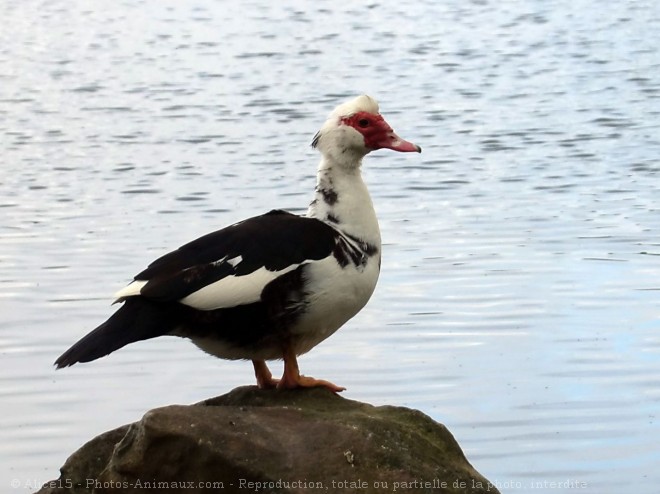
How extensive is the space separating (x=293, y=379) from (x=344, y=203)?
777mm

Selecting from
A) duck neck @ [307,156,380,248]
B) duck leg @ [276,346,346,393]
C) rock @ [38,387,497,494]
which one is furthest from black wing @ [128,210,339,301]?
rock @ [38,387,497,494]

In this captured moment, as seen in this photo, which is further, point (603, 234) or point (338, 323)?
point (603, 234)

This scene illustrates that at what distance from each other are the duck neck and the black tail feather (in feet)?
2.98

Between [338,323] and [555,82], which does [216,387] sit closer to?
[338,323]

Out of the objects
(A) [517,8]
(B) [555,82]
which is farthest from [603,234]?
(A) [517,8]

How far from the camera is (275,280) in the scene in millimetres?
5980

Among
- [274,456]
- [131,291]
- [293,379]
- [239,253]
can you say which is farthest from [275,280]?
[274,456]

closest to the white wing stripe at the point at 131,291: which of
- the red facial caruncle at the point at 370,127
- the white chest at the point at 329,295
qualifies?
the white chest at the point at 329,295

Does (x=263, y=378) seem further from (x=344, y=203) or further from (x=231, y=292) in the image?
(x=344, y=203)

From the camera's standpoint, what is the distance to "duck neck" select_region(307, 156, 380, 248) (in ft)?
20.9

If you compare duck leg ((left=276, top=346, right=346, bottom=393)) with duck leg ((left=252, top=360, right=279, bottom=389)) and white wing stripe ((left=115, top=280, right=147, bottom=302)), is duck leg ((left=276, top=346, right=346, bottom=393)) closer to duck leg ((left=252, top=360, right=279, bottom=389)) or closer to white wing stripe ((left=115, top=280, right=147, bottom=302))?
duck leg ((left=252, top=360, right=279, bottom=389))

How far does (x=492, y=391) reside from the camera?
805 centimetres

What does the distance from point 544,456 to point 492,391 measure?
3.07 ft

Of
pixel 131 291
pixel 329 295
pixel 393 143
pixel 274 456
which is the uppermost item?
pixel 393 143
